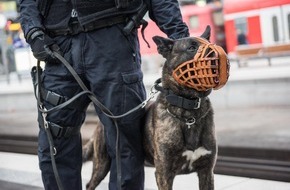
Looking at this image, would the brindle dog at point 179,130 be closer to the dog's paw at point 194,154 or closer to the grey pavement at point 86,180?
the dog's paw at point 194,154

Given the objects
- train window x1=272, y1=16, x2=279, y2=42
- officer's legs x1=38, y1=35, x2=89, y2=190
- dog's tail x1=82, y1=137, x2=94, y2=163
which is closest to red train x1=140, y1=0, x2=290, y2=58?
train window x1=272, y1=16, x2=279, y2=42

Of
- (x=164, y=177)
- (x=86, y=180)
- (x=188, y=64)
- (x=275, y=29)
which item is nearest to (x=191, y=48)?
(x=188, y=64)

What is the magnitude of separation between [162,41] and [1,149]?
15.0 feet

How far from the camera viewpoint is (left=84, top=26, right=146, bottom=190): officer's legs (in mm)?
2611

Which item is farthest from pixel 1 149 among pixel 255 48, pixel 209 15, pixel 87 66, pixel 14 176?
pixel 209 15

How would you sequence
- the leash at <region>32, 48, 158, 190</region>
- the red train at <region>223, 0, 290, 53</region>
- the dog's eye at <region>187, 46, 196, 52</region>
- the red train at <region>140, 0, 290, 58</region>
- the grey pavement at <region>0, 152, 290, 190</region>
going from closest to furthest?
the dog's eye at <region>187, 46, 196, 52</region> → the leash at <region>32, 48, 158, 190</region> → the grey pavement at <region>0, 152, 290, 190</region> → the red train at <region>223, 0, 290, 53</region> → the red train at <region>140, 0, 290, 58</region>

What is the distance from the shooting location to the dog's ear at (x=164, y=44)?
2.43 meters

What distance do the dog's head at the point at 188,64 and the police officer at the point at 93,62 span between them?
0.47 ft

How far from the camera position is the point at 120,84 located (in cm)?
261

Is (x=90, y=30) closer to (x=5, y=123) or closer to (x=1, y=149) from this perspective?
(x=1, y=149)

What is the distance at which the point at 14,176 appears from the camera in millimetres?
4590

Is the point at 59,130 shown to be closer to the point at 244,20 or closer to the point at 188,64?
the point at 188,64

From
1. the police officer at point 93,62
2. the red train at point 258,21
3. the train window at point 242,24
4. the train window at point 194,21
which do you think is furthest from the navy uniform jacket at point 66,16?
the train window at point 194,21

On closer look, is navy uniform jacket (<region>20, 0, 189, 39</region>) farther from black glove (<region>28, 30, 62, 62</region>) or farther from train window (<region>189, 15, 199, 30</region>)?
train window (<region>189, 15, 199, 30</region>)
